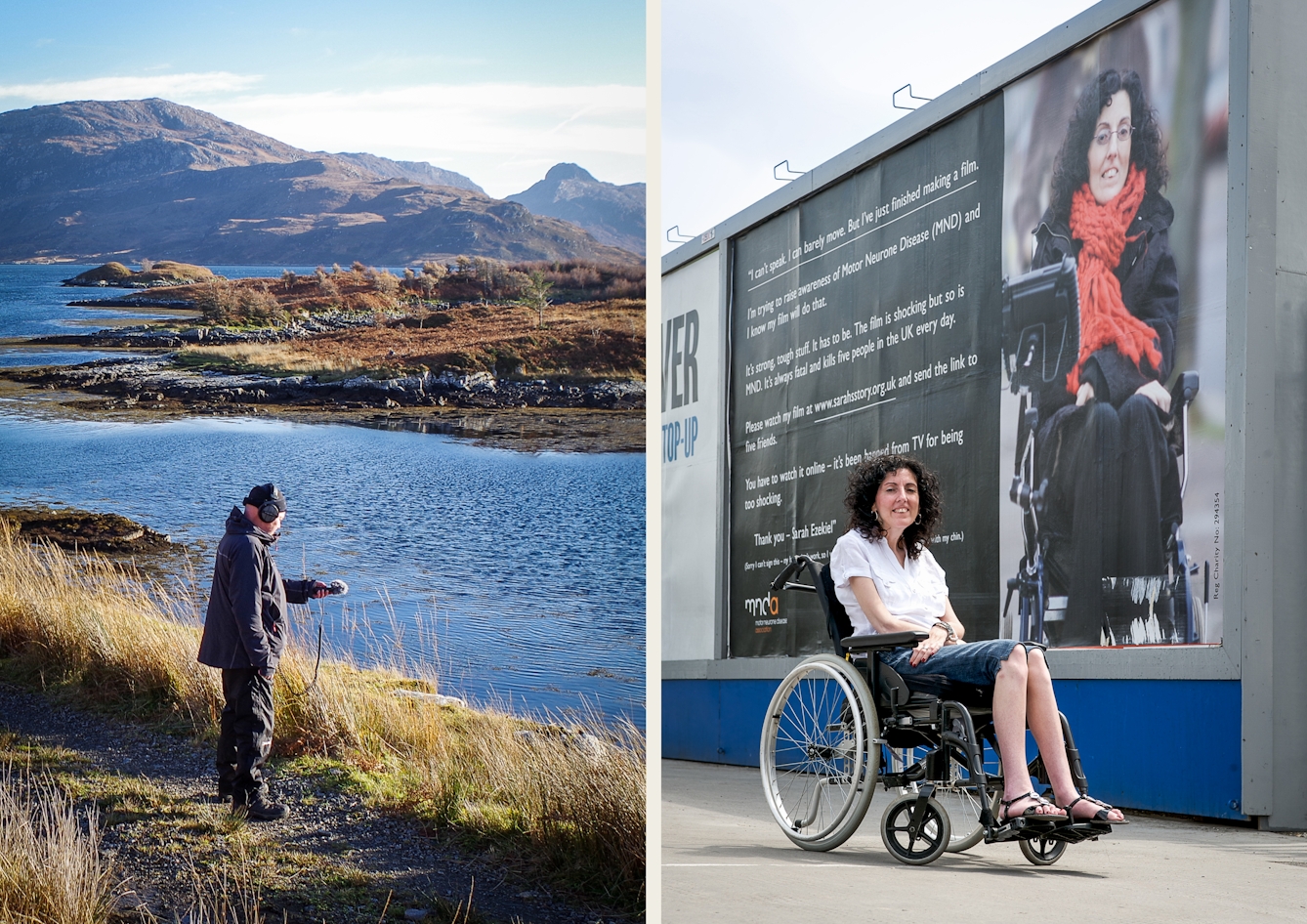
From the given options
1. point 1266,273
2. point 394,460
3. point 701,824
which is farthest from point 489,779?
point 1266,273

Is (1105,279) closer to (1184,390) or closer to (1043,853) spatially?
(1184,390)

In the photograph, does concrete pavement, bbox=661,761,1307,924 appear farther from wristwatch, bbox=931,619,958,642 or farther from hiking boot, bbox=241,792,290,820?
hiking boot, bbox=241,792,290,820

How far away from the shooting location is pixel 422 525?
339cm

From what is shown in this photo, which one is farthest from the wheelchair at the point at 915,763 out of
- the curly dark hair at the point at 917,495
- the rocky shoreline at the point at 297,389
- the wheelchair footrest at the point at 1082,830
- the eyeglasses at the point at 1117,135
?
the eyeglasses at the point at 1117,135

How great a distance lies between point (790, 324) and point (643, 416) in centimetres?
633

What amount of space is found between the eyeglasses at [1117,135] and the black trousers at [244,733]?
488 cm

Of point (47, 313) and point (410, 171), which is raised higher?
point (410, 171)

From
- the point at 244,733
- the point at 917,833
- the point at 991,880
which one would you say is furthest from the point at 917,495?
the point at 244,733

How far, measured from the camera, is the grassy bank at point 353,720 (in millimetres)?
3102

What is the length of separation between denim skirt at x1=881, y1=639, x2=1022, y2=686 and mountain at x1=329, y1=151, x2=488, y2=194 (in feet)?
7.15

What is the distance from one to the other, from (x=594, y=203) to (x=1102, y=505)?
3.85m

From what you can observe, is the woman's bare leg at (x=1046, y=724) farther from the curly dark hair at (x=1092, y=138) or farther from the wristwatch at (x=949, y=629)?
the curly dark hair at (x=1092, y=138)

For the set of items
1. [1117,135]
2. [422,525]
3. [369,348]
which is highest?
[1117,135]

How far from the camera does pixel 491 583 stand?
10.9ft
